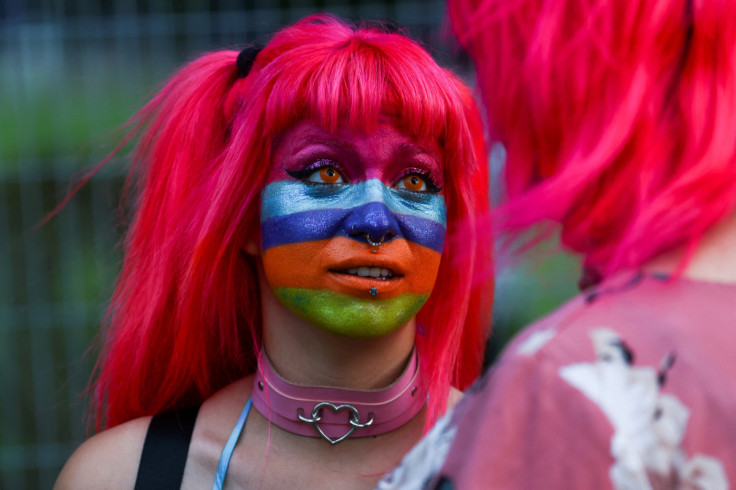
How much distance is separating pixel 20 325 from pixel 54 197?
600 mm

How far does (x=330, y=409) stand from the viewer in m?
1.72

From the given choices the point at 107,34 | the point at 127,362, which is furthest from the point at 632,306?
the point at 107,34

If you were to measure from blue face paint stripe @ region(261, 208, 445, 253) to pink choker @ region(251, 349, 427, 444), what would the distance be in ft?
1.01

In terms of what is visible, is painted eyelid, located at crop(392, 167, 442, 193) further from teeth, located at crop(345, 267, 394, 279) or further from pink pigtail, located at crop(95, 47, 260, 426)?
pink pigtail, located at crop(95, 47, 260, 426)

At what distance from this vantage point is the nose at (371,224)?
1.63m

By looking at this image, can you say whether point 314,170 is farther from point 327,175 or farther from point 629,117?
point 629,117

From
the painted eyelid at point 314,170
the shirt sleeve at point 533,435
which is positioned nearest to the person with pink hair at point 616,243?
the shirt sleeve at point 533,435

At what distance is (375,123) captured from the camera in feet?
5.55

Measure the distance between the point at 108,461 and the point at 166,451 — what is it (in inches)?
5.3

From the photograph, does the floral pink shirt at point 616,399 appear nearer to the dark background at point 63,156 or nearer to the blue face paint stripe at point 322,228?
the blue face paint stripe at point 322,228

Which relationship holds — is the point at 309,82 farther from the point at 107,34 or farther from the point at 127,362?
the point at 107,34

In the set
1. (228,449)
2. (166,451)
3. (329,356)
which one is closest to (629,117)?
(329,356)

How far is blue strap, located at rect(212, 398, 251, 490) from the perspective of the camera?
1.72 metres

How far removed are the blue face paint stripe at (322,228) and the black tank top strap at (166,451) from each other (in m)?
0.48
